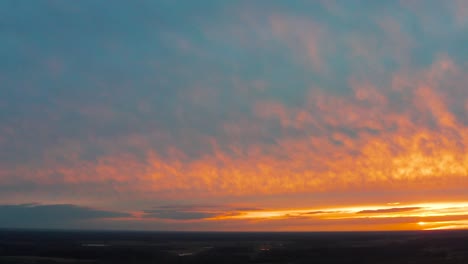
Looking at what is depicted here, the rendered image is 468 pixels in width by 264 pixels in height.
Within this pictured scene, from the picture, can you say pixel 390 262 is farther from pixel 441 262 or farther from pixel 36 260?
pixel 36 260

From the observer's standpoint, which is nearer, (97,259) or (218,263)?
(218,263)

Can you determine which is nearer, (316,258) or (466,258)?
(466,258)

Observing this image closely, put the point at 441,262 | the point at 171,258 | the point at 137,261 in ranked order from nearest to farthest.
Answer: the point at 441,262, the point at 137,261, the point at 171,258

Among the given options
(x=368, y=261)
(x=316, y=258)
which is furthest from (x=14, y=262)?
(x=368, y=261)

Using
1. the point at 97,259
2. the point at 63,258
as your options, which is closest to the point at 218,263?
the point at 97,259

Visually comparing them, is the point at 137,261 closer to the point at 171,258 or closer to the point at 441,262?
the point at 171,258

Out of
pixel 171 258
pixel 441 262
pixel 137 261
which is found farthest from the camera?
pixel 171 258

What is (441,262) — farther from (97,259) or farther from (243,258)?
(97,259)
